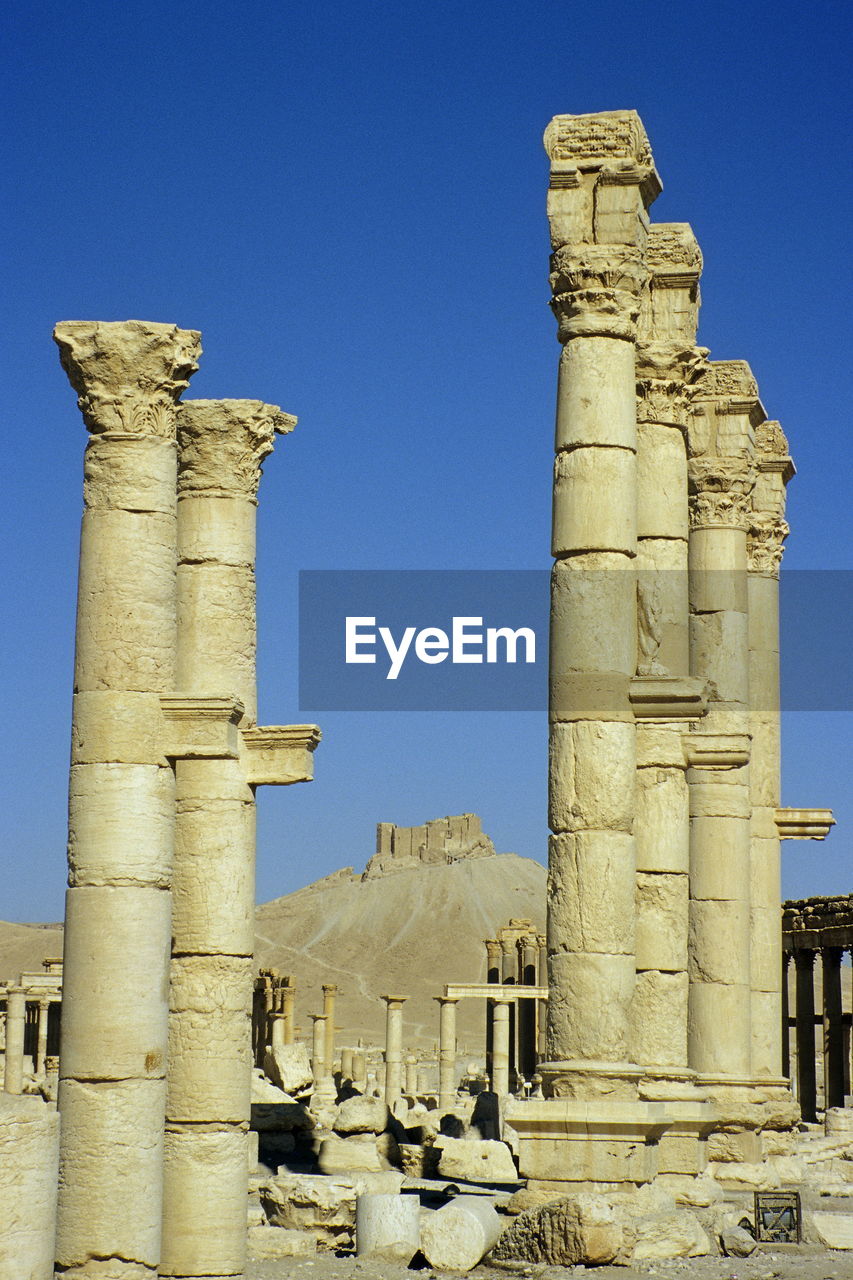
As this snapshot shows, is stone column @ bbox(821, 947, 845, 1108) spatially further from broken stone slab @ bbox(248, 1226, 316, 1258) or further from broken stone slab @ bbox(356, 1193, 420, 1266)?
broken stone slab @ bbox(356, 1193, 420, 1266)

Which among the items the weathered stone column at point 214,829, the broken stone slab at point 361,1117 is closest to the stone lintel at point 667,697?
the weathered stone column at point 214,829

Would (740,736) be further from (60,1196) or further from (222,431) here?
(60,1196)

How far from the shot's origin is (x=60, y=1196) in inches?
480

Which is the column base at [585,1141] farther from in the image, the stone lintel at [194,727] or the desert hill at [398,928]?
the desert hill at [398,928]

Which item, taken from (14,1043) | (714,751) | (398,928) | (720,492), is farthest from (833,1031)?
(398,928)

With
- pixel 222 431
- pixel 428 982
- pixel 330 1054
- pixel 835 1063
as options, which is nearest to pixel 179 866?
pixel 222 431

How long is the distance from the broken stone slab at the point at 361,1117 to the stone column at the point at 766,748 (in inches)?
187

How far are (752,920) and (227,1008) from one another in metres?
12.2

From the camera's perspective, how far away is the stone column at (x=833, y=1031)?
34.9 meters

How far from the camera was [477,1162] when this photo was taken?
76.7 feet

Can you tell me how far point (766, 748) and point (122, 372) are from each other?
13.8 m

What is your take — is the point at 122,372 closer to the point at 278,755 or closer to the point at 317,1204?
the point at 278,755

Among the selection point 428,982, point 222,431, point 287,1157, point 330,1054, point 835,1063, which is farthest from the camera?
point 428,982

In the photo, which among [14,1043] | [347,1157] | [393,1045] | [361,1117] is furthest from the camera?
[393,1045]
